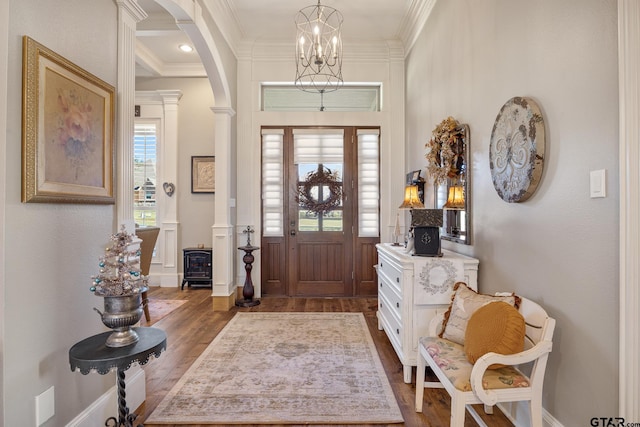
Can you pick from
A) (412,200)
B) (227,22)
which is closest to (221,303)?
(412,200)

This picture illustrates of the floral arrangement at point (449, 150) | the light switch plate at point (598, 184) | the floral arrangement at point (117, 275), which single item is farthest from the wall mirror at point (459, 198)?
the floral arrangement at point (117, 275)

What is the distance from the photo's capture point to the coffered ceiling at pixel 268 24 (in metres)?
3.81

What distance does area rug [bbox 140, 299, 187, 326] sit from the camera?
3.86m

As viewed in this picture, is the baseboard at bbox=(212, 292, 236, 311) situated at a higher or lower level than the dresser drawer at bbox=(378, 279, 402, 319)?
lower

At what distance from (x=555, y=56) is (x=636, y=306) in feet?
3.99

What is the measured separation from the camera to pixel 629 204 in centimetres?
126

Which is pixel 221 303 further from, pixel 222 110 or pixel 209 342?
pixel 222 110

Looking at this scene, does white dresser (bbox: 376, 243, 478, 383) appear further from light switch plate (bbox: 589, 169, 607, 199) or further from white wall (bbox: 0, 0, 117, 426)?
white wall (bbox: 0, 0, 117, 426)

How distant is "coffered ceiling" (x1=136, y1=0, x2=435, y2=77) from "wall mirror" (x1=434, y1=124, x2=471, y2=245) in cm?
184

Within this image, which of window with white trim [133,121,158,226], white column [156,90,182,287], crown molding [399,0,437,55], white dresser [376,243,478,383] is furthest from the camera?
window with white trim [133,121,158,226]

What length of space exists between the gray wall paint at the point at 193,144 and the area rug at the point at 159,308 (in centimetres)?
98

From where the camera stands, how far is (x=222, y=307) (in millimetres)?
4223

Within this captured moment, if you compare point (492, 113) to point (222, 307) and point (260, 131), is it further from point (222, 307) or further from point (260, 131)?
point (222, 307)

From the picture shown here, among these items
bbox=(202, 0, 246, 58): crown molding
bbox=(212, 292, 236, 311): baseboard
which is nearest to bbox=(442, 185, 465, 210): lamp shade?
bbox=(212, 292, 236, 311): baseboard
